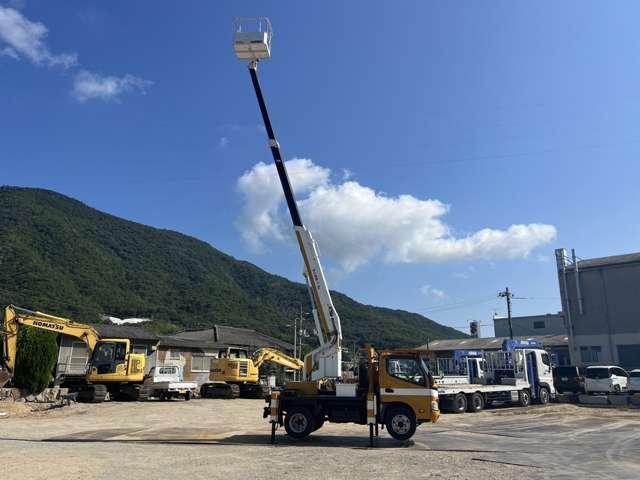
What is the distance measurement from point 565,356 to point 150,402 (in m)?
44.6

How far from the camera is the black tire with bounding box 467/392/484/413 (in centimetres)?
2550

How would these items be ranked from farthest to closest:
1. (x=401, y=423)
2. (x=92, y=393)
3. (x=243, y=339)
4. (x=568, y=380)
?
(x=243, y=339)
(x=568, y=380)
(x=92, y=393)
(x=401, y=423)

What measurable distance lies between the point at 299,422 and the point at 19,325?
19.1 meters

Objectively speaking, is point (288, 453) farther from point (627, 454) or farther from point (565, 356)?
point (565, 356)

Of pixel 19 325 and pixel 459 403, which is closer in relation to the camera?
pixel 459 403

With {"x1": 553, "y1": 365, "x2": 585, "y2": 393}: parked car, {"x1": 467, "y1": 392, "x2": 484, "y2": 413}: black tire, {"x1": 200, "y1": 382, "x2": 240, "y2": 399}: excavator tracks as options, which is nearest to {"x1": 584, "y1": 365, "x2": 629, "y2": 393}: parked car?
{"x1": 553, "y1": 365, "x2": 585, "y2": 393}: parked car

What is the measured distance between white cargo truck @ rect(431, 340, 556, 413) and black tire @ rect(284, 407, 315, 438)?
11.6 meters

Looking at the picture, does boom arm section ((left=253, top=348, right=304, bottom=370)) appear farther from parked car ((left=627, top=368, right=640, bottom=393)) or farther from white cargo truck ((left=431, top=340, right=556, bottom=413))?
parked car ((left=627, top=368, right=640, bottom=393))

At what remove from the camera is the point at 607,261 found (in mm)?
50469

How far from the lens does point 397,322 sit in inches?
5133

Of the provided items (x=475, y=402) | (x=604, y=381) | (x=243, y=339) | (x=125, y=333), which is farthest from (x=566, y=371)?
(x=125, y=333)

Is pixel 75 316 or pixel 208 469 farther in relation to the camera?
pixel 75 316

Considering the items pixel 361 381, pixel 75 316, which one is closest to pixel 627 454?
pixel 361 381

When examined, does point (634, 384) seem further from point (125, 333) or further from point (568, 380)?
point (125, 333)
